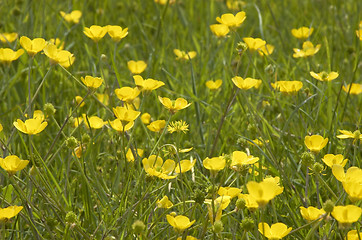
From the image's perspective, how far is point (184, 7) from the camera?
3.32 meters

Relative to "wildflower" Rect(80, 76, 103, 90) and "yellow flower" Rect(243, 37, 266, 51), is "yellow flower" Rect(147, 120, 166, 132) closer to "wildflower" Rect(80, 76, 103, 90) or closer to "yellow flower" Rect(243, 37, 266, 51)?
"wildflower" Rect(80, 76, 103, 90)

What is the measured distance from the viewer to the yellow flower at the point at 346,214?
3.25 ft

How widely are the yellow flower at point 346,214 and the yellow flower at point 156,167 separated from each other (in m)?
0.38

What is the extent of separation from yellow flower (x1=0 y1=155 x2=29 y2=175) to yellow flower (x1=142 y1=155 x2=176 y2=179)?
258mm

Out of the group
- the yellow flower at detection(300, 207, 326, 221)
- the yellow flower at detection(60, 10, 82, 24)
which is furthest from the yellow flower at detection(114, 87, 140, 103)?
the yellow flower at detection(60, 10, 82, 24)

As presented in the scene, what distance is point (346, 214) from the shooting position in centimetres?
100

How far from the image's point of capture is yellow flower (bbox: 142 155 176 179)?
1.21 metres

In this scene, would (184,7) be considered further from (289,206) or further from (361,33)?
(289,206)

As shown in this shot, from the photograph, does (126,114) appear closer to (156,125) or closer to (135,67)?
(156,125)

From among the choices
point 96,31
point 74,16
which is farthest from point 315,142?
point 74,16

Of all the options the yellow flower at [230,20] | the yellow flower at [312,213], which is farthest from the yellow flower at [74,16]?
the yellow flower at [312,213]

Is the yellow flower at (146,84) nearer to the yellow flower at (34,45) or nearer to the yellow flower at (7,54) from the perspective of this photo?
the yellow flower at (34,45)

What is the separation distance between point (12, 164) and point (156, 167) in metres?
0.32

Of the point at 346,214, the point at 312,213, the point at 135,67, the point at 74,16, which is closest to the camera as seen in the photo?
the point at 346,214
